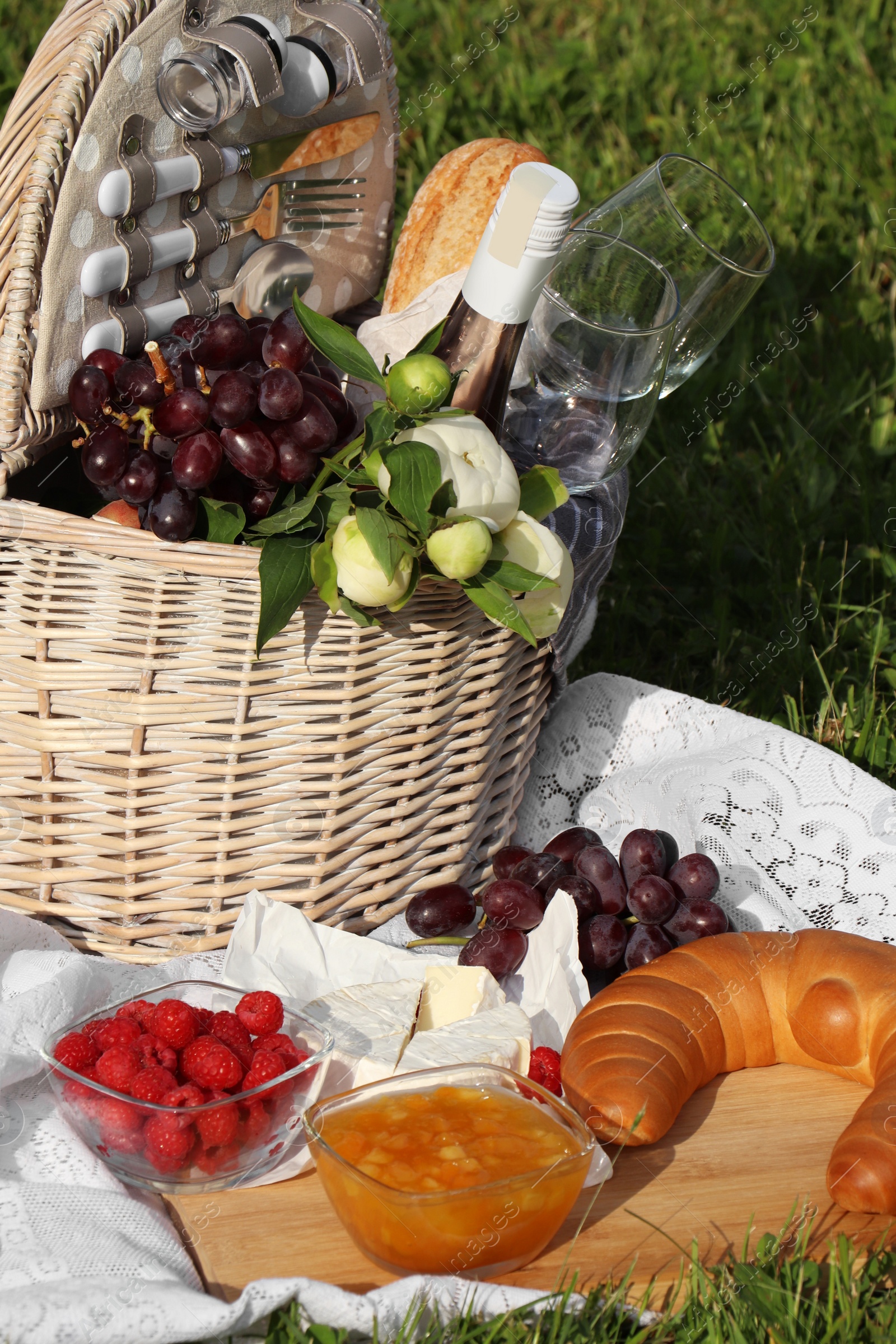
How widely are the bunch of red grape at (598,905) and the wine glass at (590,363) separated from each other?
0.41 meters

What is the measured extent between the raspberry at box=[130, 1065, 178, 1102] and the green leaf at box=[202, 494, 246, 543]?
1.49 feet

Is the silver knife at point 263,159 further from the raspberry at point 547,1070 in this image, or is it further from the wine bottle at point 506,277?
the raspberry at point 547,1070

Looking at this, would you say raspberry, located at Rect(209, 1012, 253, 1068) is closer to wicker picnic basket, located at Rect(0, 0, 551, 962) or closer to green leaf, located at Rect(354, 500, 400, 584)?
wicker picnic basket, located at Rect(0, 0, 551, 962)

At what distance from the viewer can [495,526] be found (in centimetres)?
108

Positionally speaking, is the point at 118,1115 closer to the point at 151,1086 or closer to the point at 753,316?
the point at 151,1086

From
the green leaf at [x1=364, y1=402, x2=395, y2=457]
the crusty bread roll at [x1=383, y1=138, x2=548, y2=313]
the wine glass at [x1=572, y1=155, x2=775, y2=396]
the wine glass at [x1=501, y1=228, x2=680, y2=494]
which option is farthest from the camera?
the crusty bread roll at [x1=383, y1=138, x2=548, y2=313]

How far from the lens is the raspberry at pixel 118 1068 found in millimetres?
937

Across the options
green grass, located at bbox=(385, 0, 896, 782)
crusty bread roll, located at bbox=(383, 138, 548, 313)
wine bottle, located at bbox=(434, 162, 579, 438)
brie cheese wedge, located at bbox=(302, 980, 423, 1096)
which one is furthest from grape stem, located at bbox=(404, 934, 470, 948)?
crusty bread roll, located at bbox=(383, 138, 548, 313)

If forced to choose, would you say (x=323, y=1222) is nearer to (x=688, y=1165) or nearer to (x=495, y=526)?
(x=688, y=1165)

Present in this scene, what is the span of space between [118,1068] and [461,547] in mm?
486

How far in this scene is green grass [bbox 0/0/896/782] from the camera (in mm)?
1952

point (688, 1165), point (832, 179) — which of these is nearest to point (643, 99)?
point (832, 179)

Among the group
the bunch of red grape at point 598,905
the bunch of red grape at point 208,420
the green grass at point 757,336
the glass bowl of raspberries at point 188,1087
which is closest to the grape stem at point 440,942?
the bunch of red grape at point 598,905

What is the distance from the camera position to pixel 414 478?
99 centimetres
